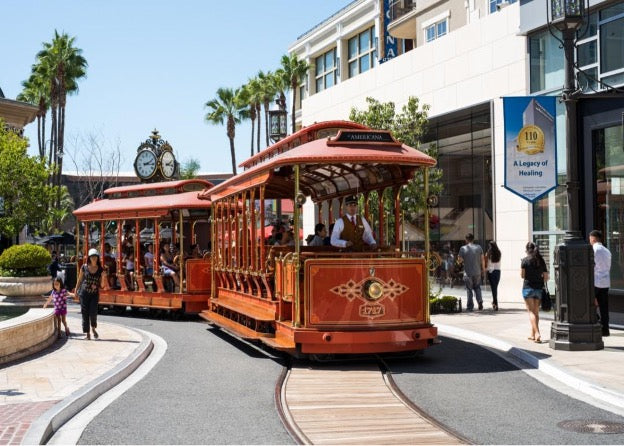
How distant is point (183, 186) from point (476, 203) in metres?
9.63

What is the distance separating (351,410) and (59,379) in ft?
13.2

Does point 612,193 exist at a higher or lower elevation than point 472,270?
higher

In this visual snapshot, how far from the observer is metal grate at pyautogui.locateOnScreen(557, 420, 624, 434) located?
25.1 ft

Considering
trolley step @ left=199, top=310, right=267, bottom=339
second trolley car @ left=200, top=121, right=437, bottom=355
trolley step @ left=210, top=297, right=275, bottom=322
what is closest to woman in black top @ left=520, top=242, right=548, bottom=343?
second trolley car @ left=200, top=121, right=437, bottom=355

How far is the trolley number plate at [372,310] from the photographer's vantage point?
12.0 meters

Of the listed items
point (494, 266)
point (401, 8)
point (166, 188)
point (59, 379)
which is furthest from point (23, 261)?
point (401, 8)

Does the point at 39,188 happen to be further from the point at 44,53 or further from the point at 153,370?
the point at 153,370

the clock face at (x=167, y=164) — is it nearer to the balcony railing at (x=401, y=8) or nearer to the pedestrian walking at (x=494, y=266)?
the pedestrian walking at (x=494, y=266)

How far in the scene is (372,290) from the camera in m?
12.0

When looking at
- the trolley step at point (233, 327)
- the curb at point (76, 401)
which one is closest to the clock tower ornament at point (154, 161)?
the trolley step at point (233, 327)

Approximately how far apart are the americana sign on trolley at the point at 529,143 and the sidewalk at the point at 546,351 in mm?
2859

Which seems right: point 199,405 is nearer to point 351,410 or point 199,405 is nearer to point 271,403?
point 271,403

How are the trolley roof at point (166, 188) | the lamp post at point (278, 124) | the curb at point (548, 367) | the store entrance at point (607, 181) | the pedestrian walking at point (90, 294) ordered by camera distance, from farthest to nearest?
the lamp post at point (278, 124), the trolley roof at point (166, 188), the store entrance at point (607, 181), the pedestrian walking at point (90, 294), the curb at point (548, 367)

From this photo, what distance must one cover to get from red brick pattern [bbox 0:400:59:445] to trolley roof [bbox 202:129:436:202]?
5.22 m
